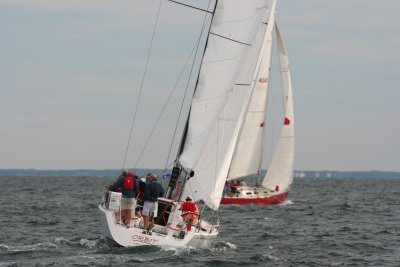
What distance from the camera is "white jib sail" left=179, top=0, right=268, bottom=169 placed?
2658cm

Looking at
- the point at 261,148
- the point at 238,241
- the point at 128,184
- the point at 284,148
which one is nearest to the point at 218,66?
the point at 128,184

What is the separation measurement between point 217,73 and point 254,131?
24.8 m

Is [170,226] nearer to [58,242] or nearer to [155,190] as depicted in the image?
[155,190]

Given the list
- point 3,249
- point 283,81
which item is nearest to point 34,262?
point 3,249

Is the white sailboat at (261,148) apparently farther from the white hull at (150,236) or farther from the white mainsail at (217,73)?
the white hull at (150,236)

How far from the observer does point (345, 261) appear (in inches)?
976

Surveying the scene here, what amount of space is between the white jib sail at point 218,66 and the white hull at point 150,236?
2414 millimetres

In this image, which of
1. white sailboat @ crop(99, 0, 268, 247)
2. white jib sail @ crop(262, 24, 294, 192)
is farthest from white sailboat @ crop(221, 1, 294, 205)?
white sailboat @ crop(99, 0, 268, 247)

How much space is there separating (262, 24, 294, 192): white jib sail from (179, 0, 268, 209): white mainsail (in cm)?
2480

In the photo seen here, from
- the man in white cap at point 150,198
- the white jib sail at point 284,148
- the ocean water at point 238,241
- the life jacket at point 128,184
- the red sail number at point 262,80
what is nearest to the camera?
the ocean water at point 238,241

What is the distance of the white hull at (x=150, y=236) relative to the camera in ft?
78.4

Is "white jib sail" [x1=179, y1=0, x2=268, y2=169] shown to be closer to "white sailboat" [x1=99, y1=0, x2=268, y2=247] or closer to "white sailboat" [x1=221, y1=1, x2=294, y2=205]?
"white sailboat" [x1=99, y1=0, x2=268, y2=247]

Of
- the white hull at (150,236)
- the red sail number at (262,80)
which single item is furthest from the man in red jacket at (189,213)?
the red sail number at (262,80)

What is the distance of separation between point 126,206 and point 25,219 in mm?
14235
